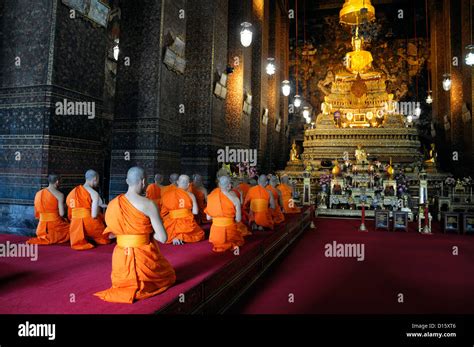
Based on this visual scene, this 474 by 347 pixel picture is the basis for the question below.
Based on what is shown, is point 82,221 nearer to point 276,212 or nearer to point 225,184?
point 225,184

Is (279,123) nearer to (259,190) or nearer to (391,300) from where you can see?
(259,190)

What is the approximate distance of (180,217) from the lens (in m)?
5.64

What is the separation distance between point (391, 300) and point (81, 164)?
5.06 meters

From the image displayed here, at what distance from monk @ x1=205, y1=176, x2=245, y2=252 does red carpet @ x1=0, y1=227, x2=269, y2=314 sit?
8.3 inches

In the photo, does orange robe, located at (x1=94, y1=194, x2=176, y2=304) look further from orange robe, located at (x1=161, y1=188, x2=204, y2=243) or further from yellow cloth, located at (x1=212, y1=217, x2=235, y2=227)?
orange robe, located at (x1=161, y1=188, x2=204, y2=243)

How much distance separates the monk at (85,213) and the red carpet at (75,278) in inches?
8.1

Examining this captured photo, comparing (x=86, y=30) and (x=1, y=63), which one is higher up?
(x=86, y=30)

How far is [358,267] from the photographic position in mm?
5309

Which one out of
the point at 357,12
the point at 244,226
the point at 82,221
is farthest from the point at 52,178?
the point at 357,12

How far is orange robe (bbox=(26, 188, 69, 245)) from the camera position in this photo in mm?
5125

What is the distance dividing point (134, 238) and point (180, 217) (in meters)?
2.52

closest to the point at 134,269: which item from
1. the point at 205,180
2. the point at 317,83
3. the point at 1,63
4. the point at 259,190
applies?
the point at 259,190
